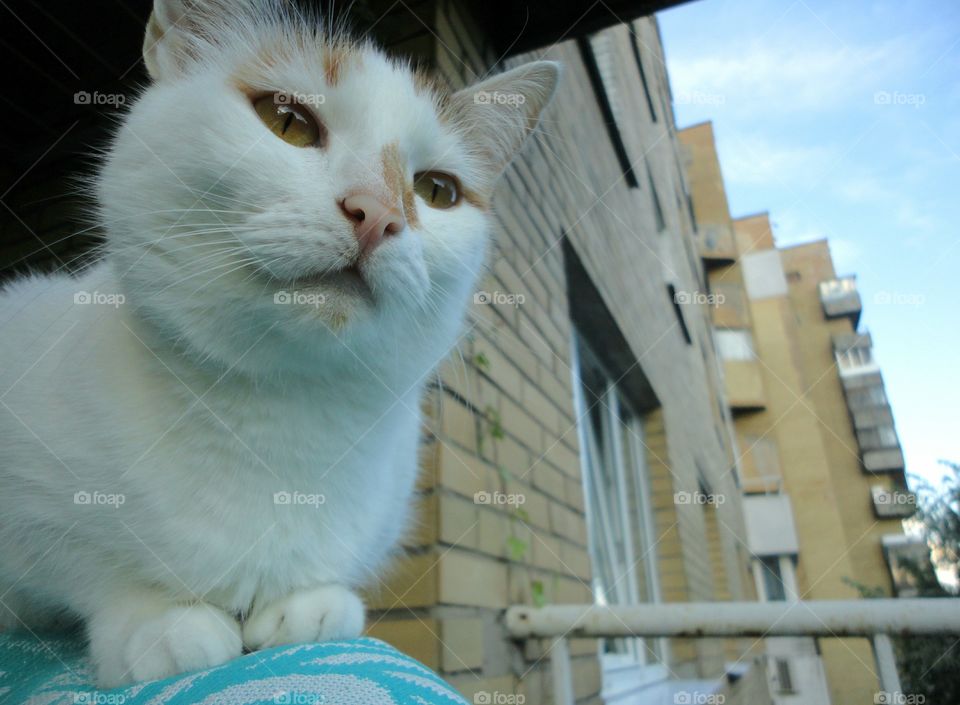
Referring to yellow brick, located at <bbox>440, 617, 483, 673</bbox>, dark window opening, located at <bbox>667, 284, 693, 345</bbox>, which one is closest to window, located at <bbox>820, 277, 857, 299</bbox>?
dark window opening, located at <bbox>667, 284, 693, 345</bbox>

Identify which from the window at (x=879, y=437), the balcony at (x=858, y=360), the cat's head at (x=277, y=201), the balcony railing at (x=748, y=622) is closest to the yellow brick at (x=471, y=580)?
the balcony railing at (x=748, y=622)

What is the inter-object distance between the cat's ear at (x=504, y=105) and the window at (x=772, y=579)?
9.72 meters

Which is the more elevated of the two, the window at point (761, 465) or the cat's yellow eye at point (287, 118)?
the window at point (761, 465)

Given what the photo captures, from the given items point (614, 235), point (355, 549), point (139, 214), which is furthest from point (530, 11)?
point (614, 235)

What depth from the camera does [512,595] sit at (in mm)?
1836

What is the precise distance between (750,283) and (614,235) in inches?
322

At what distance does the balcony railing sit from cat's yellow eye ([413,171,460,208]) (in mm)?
1305

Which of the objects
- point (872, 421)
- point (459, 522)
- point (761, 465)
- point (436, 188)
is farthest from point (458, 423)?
point (761, 465)

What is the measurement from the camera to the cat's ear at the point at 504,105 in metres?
1.15

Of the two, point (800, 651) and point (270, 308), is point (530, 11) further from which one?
point (800, 651)

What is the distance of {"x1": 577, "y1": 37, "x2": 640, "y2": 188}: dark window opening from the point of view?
3646 millimetres

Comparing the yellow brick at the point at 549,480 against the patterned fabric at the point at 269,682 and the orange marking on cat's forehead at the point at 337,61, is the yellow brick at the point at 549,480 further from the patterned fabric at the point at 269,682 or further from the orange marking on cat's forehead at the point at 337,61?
the orange marking on cat's forehead at the point at 337,61

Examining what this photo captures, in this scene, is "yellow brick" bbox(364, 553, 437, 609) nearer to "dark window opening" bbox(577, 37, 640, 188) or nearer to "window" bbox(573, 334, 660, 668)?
"window" bbox(573, 334, 660, 668)

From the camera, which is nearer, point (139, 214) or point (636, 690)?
point (139, 214)
